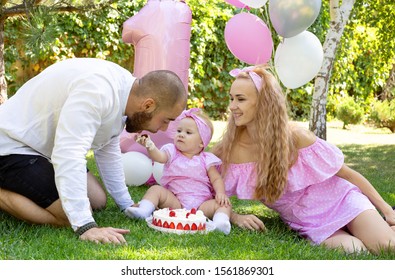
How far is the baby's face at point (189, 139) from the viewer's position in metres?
3.23

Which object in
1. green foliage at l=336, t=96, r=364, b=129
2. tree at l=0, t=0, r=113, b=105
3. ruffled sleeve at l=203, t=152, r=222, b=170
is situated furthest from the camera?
A: green foliage at l=336, t=96, r=364, b=129

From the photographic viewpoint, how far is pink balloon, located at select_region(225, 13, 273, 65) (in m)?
3.89

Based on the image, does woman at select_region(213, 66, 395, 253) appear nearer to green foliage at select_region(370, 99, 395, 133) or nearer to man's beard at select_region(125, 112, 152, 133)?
man's beard at select_region(125, 112, 152, 133)

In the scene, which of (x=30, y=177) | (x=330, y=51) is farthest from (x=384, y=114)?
(x=30, y=177)

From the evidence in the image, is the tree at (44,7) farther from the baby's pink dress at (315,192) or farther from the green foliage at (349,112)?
the green foliage at (349,112)

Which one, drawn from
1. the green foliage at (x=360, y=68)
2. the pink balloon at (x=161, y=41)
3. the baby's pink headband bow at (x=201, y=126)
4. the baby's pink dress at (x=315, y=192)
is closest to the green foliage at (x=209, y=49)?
the green foliage at (x=360, y=68)

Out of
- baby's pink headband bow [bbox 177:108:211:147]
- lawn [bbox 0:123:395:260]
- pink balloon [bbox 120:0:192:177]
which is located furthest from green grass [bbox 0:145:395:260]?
pink balloon [bbox 120:0:192:177]

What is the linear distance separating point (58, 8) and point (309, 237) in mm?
3735

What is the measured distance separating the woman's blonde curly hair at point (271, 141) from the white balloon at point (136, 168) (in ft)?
4.11

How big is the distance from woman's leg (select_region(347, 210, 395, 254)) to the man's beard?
3.71ft

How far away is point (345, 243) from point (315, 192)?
1.25 ft

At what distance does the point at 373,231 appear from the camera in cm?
267

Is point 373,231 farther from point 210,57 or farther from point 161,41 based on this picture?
point 210,57

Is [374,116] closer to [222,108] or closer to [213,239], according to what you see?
[222,108]
